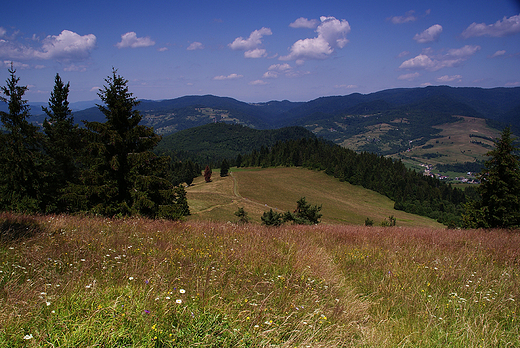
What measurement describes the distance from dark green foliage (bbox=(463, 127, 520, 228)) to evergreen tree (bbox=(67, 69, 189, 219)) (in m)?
24.6

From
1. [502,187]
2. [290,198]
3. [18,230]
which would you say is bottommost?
[290,198]

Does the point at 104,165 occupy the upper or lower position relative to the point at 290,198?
upper

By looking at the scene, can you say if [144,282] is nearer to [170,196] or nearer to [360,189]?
[170,196]

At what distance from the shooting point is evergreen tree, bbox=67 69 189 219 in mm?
16016

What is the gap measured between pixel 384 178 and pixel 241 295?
421ft

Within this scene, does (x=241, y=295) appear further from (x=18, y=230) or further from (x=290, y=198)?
(x=290, y=198)

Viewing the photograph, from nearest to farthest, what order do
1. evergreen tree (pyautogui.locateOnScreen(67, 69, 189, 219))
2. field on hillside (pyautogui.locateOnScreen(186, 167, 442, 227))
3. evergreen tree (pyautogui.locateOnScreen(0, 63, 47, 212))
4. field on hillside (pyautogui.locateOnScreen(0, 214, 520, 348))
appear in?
Result: field on hillside (pyautogui.locateOnScreen(0, 214, 520, 348)), evergreen tree (pyautogui.locateOnScreen(67, 69, 189, 219)), evergreen tree (pyautogui.locateOnScreen(0, 63, 47, 212)), field on hillside (pyautogui.locateOnScreen(186, 167, 442, 227))

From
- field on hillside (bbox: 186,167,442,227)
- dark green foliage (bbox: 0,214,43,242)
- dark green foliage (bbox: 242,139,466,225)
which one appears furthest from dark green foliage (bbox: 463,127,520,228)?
dark green foliage (bbox: 242,139,466,225)

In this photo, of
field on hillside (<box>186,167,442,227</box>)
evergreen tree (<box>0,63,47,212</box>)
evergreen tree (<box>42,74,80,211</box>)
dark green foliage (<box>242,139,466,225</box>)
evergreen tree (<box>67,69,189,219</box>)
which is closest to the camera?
evergreen tree (<box>67,69,189,219</box>)

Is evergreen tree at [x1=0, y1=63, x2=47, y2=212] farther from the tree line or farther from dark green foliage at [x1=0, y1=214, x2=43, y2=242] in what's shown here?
dark green foliage at [x1=0, y1=214, x2=43, y2=242]

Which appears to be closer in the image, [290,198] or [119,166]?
[119,166]

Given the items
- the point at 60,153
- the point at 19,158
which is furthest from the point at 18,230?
the point at 60,153

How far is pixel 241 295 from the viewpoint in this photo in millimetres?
3490

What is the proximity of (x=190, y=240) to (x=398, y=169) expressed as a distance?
141 m
